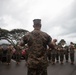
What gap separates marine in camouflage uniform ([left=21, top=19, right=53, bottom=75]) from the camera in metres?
4.75

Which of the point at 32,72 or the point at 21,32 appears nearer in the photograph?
the point at 32,72

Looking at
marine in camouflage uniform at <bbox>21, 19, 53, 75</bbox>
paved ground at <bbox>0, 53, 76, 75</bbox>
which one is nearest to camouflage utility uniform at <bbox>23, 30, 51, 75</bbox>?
marine in camouflage uniform at <bbox>21, 19, 53, 75</bbox>

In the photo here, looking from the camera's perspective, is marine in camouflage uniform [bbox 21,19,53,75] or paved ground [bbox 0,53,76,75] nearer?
marine in camouflage uniform [bbox 21,19,53,75]

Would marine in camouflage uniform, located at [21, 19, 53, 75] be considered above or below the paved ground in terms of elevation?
above

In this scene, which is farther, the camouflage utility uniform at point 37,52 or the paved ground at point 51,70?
the paved ground at point 51,70

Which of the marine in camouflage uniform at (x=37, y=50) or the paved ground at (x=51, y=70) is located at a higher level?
the marine in camouflage uniform at (x=37, y=50)

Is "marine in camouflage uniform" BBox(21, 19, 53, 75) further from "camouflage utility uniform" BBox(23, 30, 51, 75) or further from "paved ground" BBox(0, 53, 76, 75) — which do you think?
"paved ground" BBox(0, 53, 76, 75)

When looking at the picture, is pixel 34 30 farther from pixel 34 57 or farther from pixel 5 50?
pixel 5 50

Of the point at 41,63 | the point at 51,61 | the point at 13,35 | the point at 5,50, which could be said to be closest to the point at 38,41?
the point at 41,63

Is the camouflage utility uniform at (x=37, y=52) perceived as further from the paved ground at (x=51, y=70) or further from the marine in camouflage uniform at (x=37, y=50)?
the paved ground at (x=51, y=70)

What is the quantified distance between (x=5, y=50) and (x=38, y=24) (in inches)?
552

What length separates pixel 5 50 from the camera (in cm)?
1862

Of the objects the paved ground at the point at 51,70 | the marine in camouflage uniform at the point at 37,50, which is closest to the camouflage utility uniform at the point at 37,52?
the marine in camouflage uniform at the point at 37,50

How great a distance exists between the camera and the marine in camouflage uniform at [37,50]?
475cm
